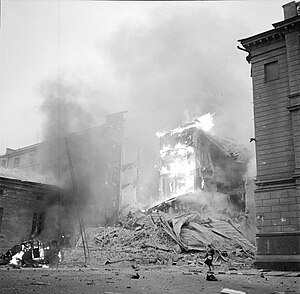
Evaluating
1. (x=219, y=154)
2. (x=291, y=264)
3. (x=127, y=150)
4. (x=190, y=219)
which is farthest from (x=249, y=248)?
(x=127, y=150)

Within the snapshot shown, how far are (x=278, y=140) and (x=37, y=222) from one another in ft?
68.8

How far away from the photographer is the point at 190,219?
27359 mm

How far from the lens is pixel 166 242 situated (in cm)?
2402

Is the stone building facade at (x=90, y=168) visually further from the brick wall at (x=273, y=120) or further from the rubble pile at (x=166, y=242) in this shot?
the brick wall at (x=273, y=120)

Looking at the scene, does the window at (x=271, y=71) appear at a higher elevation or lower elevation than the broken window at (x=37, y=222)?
higher

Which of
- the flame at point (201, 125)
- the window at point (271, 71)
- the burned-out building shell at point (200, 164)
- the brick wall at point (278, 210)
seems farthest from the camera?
the flame at point (201, 125)

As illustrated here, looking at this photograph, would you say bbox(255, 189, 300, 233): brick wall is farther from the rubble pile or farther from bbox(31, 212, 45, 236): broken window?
bbox(31, 212, 45, 236): broken window

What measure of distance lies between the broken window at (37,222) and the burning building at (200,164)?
1810cm

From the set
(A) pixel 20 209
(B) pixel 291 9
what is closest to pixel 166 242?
(A) pixel 20 209

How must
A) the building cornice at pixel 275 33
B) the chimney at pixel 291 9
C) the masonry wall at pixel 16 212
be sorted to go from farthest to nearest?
the masonry wall at pixel 16 212 < the chimney at pixel 291 9 < the building cornice at pixel 275 33

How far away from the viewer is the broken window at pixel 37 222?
95.4 feet

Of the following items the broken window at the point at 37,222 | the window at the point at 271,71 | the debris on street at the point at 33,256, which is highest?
the window at the point at 271,71

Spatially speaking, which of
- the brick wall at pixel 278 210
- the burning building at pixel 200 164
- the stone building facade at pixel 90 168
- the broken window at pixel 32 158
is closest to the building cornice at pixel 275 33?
the brick wall at pixel 278 210

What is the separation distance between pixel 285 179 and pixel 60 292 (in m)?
14.8
